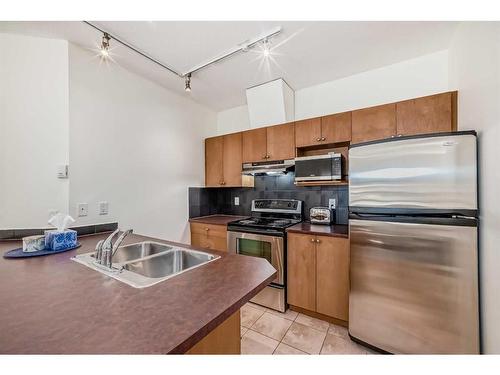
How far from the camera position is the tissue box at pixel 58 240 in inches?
53.9

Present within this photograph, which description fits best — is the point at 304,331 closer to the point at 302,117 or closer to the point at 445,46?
the point at 302,117

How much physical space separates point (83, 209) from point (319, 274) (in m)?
2.22

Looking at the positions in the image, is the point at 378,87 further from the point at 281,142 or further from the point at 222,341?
the point at 222,341

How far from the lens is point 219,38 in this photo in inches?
68.2

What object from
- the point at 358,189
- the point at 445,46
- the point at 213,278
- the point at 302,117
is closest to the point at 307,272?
the point at 358,189

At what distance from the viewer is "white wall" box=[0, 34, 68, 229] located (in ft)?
5.26

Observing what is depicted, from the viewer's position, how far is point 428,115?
1751 millimetres

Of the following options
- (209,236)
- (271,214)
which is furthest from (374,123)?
(209,236)

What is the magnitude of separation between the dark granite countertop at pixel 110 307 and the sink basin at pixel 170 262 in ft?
0.83

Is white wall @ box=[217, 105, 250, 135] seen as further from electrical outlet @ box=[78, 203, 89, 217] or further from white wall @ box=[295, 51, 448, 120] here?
electrical outlet @ box=[78, 203, 89, 217]

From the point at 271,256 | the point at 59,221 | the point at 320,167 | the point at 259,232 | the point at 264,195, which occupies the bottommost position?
the point at 271,256

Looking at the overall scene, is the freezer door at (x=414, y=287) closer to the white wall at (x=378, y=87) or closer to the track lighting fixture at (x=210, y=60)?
the white wall at (x=378, y=87)

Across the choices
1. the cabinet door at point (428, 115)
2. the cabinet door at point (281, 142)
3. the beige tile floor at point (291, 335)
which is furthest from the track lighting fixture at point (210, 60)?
the beige tile floor at point (291, 335)
